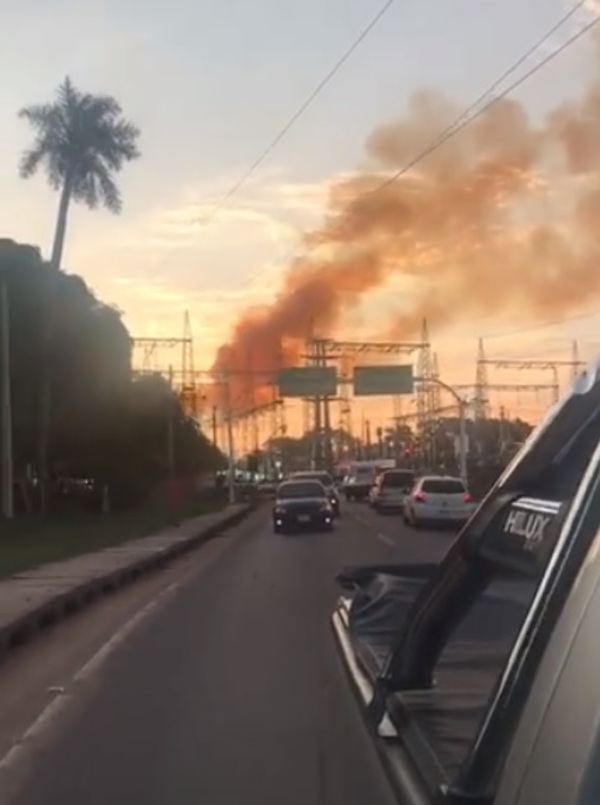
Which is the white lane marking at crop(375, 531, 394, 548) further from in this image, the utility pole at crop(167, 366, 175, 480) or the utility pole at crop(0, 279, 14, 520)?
the utility pole at crop(167, 366, 175, 480)

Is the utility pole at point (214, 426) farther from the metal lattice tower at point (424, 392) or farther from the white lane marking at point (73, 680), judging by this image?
the white lane marking at point (73, 680)

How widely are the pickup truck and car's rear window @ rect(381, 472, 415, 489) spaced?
64003 millimetres

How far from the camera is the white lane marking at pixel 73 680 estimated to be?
12.3 meters

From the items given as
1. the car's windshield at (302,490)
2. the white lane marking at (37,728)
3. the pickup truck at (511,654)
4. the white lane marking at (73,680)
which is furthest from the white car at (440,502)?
the pickup truck at (511,654)

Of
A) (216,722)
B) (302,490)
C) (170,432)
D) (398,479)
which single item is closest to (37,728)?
(216,722)

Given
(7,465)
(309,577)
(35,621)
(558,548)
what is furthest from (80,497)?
(558,548)

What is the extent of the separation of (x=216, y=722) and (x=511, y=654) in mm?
10111

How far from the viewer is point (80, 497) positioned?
3501 inches

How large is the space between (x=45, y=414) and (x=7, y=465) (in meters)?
6.08

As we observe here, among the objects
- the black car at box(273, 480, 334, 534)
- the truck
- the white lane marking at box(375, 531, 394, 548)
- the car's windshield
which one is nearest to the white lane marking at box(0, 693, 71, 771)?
the white lane marking at box(375, 531, 394, 548)

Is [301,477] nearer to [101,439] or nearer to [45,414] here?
[45,414]

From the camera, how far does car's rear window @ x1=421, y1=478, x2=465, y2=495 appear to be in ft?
175

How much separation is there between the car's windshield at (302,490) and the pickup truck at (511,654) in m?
48.8

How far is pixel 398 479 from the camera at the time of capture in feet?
235
